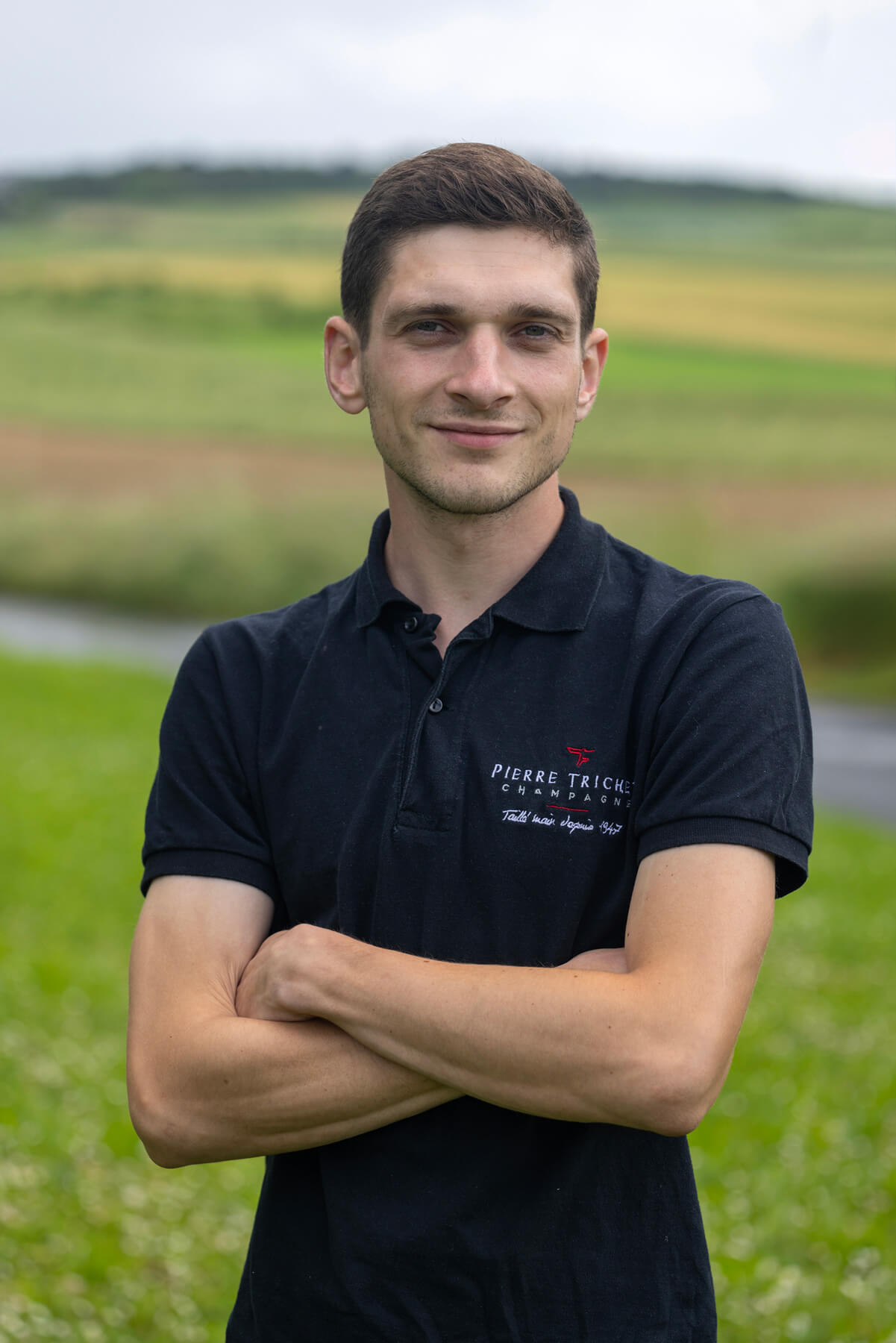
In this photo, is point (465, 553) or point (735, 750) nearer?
point (735, 750)

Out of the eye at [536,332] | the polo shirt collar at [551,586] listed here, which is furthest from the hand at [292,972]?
the eye at [536,332]

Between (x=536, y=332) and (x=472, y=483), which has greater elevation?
(x=536, y=332)

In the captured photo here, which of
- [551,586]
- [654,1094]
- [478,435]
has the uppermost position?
[478,435]

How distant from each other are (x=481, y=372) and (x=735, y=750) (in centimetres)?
83

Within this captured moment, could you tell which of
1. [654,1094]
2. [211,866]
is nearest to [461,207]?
[211,866]

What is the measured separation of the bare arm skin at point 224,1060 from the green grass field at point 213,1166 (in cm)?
321

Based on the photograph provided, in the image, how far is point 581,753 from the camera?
2.57 m

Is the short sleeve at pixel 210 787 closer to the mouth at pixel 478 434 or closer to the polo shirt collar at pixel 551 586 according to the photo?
the polo shirt collar at pixel 551 586

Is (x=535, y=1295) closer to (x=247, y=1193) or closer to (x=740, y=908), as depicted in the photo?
(x=740, y=908)

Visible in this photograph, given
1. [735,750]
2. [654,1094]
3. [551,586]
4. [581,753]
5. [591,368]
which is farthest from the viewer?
[591,368]

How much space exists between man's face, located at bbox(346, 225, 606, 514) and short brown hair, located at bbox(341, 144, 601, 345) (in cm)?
3

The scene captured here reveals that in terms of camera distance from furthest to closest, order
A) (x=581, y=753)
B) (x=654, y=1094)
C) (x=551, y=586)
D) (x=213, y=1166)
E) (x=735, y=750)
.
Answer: (x=213, y=1166) → (x=551, y=586) → (x=581, y=753) → (x=735, y=750) → (x=654, y=1094)

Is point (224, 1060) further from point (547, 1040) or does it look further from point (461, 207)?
point (461, 207)

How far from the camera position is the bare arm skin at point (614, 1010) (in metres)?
2.35
